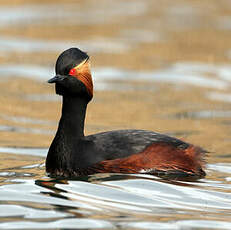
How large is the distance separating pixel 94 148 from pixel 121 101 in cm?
637

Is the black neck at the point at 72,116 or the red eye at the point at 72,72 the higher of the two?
the red eye at the point at 72,72

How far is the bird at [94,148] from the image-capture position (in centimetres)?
817

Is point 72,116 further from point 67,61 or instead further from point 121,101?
point 121,101

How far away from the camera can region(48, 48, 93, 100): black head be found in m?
8.23

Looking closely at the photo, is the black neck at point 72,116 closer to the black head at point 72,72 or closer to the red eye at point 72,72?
the black head at point 72,72

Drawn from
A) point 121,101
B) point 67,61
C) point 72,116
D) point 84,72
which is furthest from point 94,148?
point 121,101

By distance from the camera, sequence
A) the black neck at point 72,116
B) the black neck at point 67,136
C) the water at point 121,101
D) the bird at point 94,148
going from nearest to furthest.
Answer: the water at point 121,101, the bird at point 94,148, the black neck at point 67,136, the black neck at point 72,116

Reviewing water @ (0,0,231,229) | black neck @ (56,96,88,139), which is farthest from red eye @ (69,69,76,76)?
water @ (0,0,231,229)

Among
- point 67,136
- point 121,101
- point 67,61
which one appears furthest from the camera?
point 121,101

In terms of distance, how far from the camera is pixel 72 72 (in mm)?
8250

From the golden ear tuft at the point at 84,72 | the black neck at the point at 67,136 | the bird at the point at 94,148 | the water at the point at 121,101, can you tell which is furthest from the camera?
the black neck at the point at 67,136

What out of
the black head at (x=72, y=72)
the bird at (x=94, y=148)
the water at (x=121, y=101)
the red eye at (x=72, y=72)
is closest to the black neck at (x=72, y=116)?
the bird at (x=94, y=148)

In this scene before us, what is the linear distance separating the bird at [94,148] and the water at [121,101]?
0.15 m

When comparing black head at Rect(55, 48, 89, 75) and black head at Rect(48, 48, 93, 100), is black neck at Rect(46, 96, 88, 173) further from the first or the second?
black head at Rect(55, 48, 89, 75)
